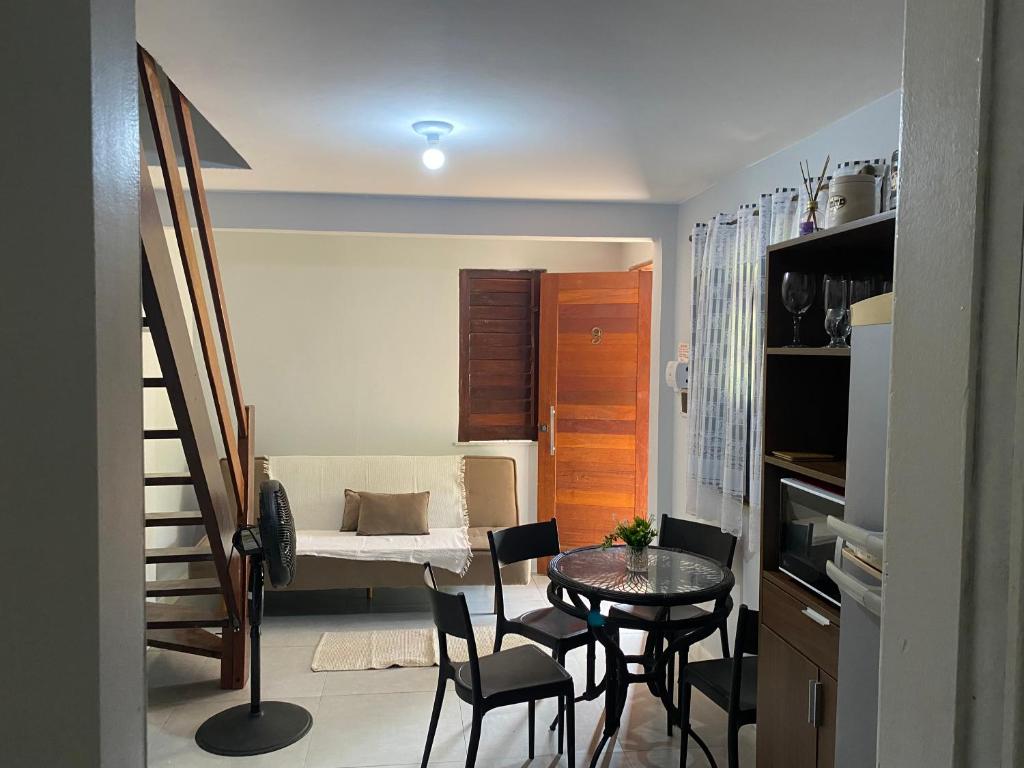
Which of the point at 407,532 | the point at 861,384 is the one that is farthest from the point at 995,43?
the point at 407,532

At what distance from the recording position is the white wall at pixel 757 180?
277 centimetres

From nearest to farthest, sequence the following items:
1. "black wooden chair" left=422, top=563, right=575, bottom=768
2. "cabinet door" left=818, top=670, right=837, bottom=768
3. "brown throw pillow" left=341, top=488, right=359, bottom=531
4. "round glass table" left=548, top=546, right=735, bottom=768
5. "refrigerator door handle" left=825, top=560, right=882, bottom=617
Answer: "refrigerator door handle" left=825, top=560, right=882, bottom=617 < "cabinet door" left=818, top=670, right=837, bottom=768 < "black wooden chair" left=422, top=563, right=575, bottom=768 < "round glass table" left=548, top=546, right=735, bottom=768 < "brown throw pillow" left=341, top=488, right=359, bottom=531

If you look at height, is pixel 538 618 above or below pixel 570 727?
above

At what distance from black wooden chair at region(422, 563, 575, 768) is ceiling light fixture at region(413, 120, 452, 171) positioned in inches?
64.2

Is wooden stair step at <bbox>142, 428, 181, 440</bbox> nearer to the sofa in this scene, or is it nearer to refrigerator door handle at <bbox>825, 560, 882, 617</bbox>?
the sofa

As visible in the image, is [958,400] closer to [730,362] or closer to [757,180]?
[730,362]

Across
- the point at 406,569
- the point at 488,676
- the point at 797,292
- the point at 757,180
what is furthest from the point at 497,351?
the point at 797,292

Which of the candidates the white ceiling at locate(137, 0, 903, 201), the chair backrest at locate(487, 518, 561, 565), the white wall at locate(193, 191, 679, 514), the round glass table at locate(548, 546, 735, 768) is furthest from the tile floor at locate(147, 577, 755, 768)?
the white ceiling at locate(137, 0, 903, 201)

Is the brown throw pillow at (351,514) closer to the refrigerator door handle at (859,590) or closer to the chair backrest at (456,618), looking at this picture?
the chair backrest at (456,618)

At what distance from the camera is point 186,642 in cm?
389

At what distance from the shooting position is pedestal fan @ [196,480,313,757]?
10.8 ft

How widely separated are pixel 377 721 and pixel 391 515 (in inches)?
70.0

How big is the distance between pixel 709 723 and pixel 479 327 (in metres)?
3.29

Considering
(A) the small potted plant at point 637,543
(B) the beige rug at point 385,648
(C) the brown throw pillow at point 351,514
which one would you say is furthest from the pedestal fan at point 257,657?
(C) the brown throw pillow at point 351,514
